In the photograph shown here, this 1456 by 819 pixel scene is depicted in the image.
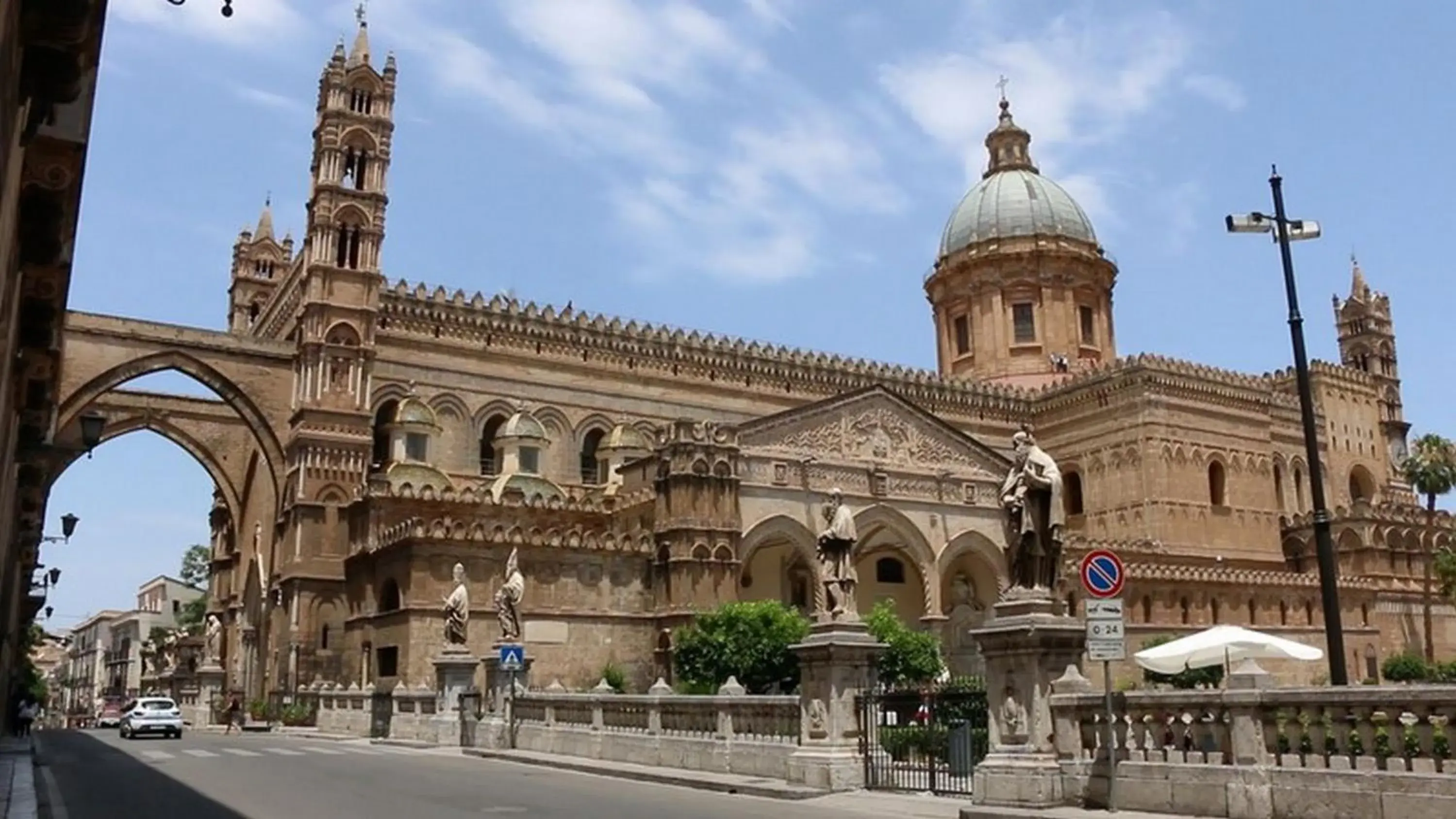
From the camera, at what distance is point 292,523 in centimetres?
4088

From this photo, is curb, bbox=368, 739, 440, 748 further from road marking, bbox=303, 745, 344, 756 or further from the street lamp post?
the street lamp post

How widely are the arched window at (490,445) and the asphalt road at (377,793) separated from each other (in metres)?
22.3

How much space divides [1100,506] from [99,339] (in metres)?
39.2

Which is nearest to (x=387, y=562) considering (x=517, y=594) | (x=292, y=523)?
(x=292, y=523)

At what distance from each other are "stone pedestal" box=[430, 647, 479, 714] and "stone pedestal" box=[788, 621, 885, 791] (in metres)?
12.0

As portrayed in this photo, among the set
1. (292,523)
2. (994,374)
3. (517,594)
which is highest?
(994,374)

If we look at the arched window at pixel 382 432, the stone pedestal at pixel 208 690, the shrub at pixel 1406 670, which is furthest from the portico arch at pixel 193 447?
the shrub at pixel 1406 670

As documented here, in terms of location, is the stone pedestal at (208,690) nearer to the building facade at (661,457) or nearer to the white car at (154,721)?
the building facade at (661,457)

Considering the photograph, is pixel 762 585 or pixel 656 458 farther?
pixel 762 585

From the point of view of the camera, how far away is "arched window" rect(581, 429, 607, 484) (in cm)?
4641

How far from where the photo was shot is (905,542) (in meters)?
41.0

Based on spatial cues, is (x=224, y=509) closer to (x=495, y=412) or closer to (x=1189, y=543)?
(x=495, y=412)

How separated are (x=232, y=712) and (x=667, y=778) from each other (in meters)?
29.7

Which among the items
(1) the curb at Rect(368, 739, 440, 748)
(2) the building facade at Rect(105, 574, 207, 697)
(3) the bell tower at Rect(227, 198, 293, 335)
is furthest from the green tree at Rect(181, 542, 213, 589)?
(1) the curb at Rect(368, 739, 440, 748)
